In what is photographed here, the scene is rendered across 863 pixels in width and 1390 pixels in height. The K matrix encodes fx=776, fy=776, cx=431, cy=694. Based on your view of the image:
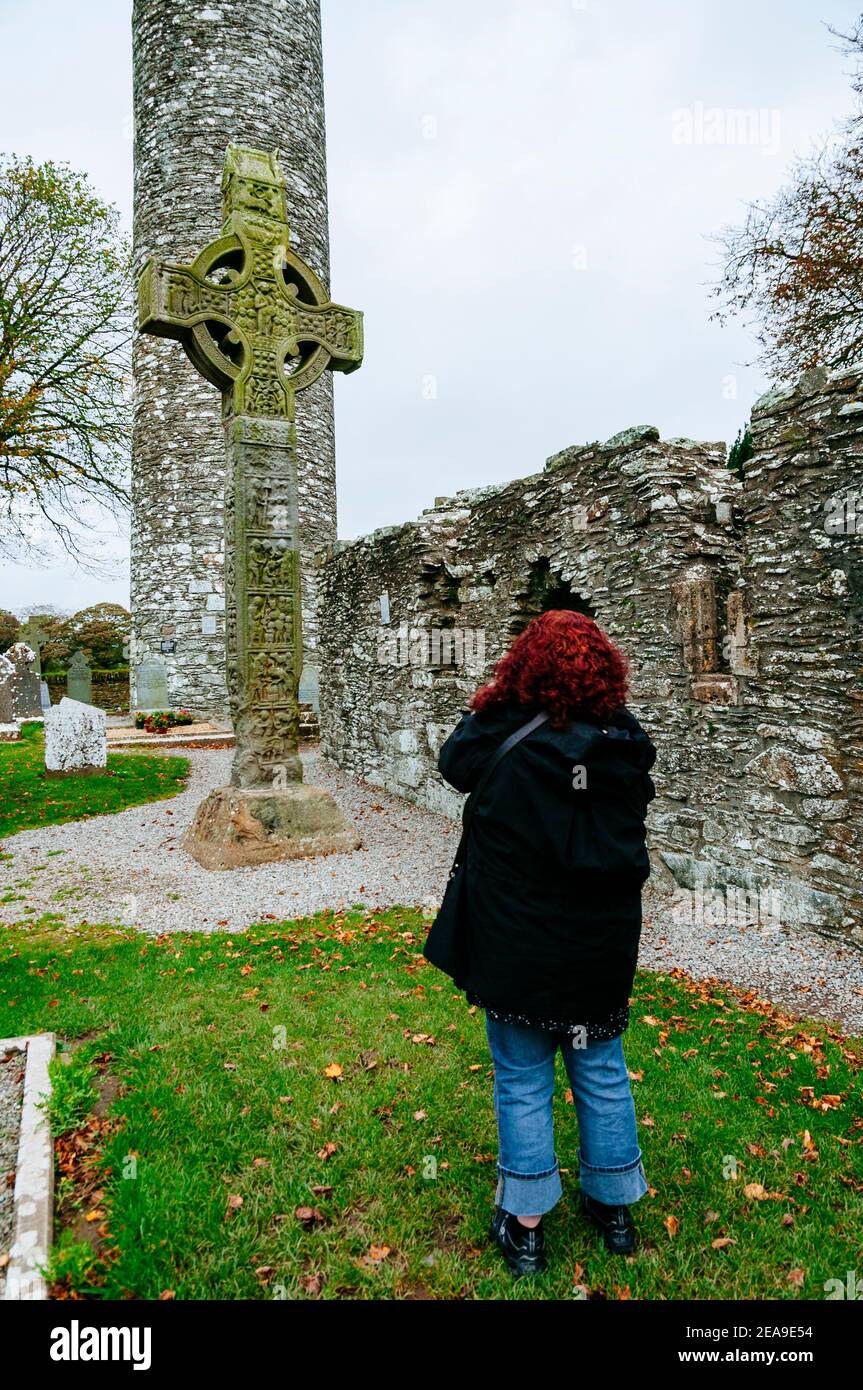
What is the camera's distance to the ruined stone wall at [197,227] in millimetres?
17297

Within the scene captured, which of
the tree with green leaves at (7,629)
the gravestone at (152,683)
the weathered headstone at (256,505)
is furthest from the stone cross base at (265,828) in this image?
the tree with green leaves at (7,629)

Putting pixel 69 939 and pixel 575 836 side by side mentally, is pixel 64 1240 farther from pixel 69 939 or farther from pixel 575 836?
pixel 69 939

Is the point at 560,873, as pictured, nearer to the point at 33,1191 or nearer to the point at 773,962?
the point at 33,1191

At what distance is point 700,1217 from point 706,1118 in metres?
0.61

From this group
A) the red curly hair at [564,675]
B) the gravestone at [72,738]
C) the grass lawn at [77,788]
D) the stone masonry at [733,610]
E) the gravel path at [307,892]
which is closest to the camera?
the red curly hair at [564,675]

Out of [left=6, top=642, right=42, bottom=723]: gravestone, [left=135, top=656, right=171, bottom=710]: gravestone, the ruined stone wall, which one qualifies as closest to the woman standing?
the ruined stone wall

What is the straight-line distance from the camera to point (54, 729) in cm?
1180

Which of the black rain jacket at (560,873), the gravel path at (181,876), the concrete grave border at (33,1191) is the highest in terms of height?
the black rain jacket at (560,873)

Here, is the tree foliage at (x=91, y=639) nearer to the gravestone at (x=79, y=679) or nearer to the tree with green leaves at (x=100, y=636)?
the tree with green leaves at (x=100, y=636)

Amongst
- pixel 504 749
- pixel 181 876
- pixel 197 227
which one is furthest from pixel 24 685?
pixel 504 749

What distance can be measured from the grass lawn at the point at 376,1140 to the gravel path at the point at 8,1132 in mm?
157

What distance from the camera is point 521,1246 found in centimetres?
238

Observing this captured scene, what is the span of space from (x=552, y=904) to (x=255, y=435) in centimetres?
613

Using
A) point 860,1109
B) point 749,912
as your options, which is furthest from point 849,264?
point 860,1109
